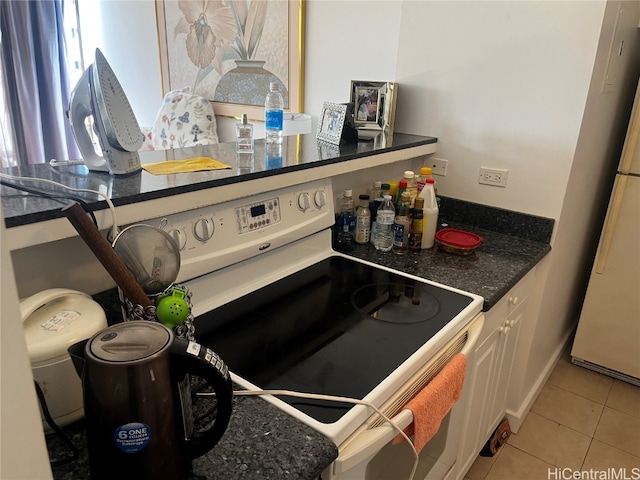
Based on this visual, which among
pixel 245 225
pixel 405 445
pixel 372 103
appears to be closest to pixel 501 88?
pixel 372 103

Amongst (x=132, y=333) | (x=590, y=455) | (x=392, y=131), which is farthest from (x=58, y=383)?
(x=590, y=455)

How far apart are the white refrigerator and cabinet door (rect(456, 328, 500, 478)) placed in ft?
3.25

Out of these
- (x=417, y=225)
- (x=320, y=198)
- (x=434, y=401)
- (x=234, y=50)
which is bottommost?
(x=434, y=401)

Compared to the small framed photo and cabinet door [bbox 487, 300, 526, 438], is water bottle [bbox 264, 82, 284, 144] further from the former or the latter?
cabinet door [bbox 487, 300, 526, 438]

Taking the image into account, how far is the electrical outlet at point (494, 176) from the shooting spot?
74.1 inches

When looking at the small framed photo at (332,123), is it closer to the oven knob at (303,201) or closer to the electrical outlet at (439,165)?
the oven knob at (303,201)

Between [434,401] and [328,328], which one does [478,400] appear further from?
[328,328]

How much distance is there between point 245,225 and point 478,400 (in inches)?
39.3

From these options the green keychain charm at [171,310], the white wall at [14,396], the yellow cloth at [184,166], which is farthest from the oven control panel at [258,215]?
the white wall at [14,396]

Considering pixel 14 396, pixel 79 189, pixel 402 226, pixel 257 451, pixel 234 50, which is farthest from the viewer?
pixel 234 50

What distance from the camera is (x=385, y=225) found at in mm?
1685

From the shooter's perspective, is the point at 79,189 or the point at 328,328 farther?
the point at 328,328

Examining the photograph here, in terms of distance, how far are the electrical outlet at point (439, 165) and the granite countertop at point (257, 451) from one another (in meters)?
1.43

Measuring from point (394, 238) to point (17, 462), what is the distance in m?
1.41
